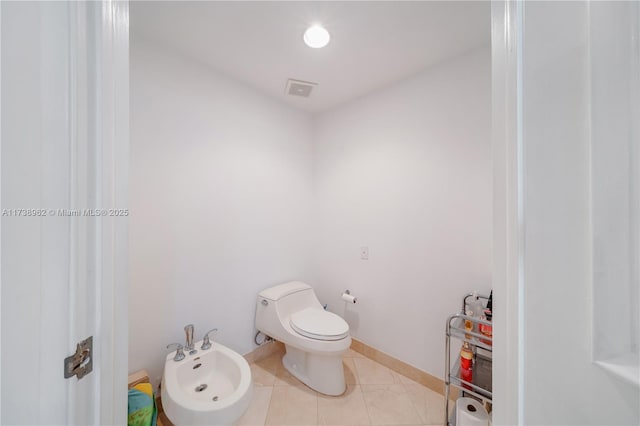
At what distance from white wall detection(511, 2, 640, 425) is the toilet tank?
4.79 feet

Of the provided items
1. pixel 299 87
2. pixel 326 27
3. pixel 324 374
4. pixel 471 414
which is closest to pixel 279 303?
pixel 324 374

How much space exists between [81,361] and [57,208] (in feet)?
1.02

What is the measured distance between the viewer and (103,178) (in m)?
0.47

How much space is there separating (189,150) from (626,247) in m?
1.77

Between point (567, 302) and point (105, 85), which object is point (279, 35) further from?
point (567, 302)

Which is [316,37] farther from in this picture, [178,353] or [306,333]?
[178,353]

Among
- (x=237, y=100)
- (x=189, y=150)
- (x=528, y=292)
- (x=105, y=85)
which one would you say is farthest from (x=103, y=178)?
(x=237, y=100)

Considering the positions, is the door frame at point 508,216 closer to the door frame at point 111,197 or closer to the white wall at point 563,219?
the white wall at point 563,219

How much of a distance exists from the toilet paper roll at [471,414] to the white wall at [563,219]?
0.88 metres

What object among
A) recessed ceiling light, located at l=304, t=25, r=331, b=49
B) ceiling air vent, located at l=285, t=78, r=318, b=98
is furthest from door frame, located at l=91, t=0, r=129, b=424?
ceiling air vent, located at l=285, t=78, r=318, b=98

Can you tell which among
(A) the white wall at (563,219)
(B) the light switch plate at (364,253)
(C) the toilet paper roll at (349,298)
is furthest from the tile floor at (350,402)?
(A) the white wall at (563,219)

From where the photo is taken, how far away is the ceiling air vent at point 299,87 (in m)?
1.65

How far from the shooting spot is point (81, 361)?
0.43 meters

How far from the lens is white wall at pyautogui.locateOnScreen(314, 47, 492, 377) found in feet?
4.39
